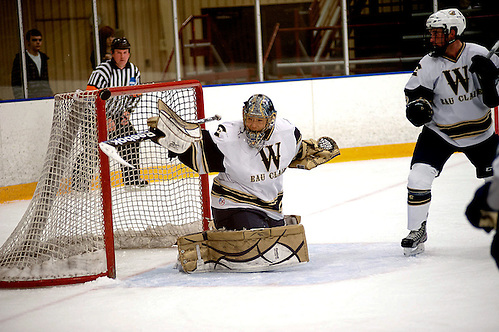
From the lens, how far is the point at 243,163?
3484 mm

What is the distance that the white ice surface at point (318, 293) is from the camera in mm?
2715

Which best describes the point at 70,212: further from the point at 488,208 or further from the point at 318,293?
the point at 488,208

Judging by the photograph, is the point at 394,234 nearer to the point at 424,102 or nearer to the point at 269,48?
the point at 424,102

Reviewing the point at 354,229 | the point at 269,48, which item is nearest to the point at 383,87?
the point at 269,48

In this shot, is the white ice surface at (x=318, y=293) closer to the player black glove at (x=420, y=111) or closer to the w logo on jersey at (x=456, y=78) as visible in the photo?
the player black glove at (x=420, y=111)

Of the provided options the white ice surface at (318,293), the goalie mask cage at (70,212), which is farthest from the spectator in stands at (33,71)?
the goalie mask cage at (70,212)

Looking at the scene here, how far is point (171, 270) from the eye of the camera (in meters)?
3.63

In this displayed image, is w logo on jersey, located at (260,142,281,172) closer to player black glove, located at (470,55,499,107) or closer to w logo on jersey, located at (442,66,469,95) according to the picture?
w logo on jersey, located at (442,66,469,95)

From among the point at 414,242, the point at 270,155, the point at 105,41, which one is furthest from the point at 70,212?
the point at 105,41

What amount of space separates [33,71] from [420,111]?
416 centimetres

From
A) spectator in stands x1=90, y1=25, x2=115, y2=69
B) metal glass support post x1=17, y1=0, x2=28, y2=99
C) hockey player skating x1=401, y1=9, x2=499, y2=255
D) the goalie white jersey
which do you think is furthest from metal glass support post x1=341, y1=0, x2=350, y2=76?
the goalie white jersey

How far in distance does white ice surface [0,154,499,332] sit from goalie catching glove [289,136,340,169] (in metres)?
0.47

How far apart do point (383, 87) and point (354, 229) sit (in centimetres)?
325

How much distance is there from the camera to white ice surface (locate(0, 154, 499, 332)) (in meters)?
2.71
